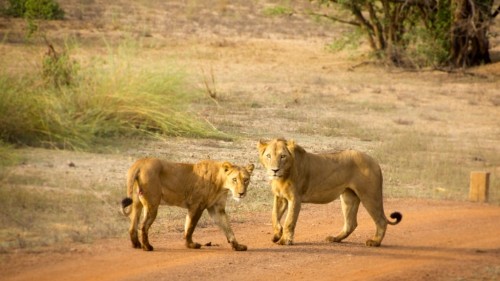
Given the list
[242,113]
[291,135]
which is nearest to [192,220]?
[291,135]

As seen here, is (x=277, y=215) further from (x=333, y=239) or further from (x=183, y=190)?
(x=183, y=190)

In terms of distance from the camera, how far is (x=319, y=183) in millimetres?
9781

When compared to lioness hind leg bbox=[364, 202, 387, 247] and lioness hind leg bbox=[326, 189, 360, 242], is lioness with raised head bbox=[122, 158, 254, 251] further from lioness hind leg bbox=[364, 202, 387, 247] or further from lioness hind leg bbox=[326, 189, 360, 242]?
lioness hind leg bbox=[364, 202, 387, 247]

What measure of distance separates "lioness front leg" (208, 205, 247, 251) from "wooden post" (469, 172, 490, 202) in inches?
173

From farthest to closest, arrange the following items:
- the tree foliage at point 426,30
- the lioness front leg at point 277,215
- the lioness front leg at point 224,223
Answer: the tree foliage at point 426,30 → the lioness front leg at point 277,215 → the lioness front leg at point 224,223

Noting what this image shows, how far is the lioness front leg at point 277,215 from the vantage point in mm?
9688

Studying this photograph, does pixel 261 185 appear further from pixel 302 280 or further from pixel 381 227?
pixel 302 280

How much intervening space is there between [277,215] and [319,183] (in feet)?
1.61

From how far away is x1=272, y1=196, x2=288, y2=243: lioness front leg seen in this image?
969cm

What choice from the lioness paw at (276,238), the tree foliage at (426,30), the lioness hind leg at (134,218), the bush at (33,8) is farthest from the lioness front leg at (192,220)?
the tree foliage at (426,30)

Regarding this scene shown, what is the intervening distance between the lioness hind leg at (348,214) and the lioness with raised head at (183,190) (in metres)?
1.14

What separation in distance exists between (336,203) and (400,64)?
15.0m

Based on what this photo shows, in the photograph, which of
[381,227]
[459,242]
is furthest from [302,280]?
[459,242]

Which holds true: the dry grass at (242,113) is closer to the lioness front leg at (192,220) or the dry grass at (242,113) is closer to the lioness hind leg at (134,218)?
the lioness hind leg at (134,218)
